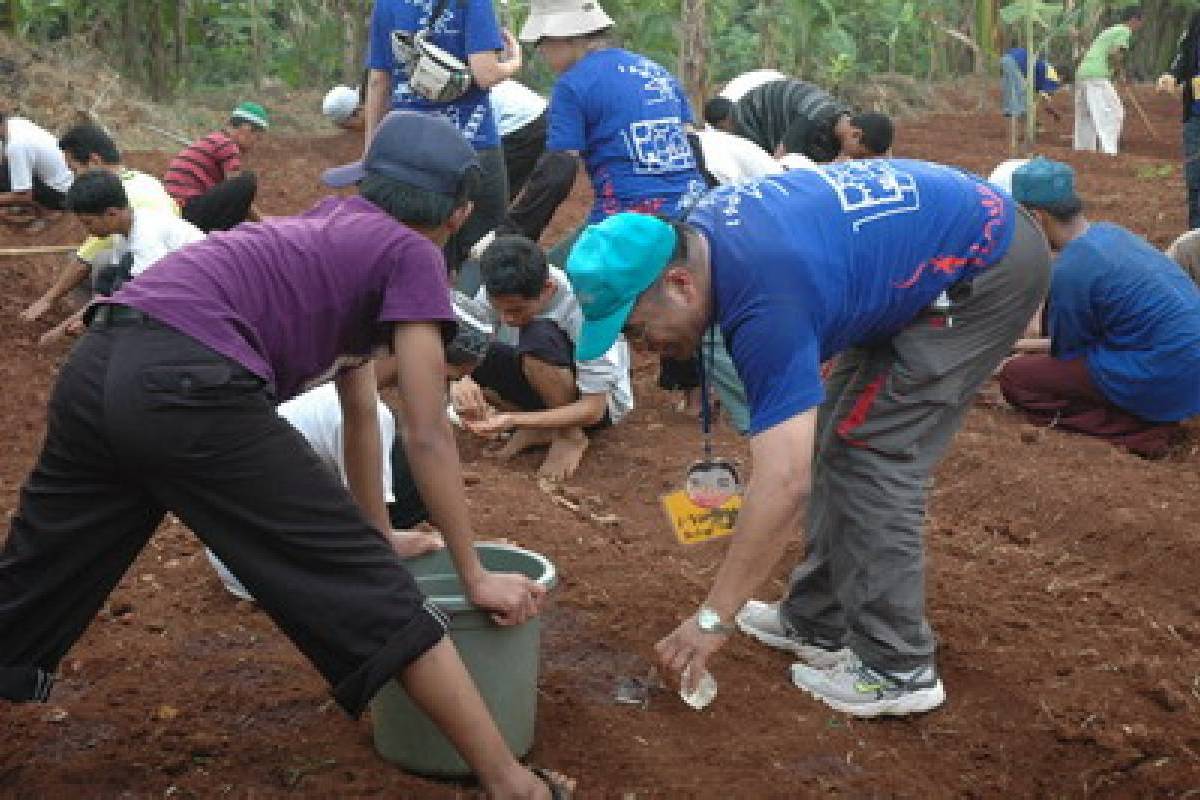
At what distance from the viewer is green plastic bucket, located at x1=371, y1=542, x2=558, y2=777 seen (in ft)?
10.5

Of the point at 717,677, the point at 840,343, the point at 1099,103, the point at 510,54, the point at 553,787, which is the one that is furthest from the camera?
the point at 1099,103

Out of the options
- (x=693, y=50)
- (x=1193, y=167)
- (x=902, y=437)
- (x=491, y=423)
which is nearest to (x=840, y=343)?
(x=902, y=437)

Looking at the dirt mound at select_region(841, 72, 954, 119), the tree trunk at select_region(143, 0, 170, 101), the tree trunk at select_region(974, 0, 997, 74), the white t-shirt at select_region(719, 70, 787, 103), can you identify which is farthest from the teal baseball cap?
the tree trunk at select_region(974, 0, 997, 74)

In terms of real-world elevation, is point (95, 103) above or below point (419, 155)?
below

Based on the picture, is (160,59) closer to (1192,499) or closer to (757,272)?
(1192,499)

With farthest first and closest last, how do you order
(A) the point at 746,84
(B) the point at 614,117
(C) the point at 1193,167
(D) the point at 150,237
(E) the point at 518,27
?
1. (E) the point at 518,27
2. (C) the point at 1193,167
3. (A) the point at 746,84
4. (D) the point at 150,237
5. (B) the point at 614,117

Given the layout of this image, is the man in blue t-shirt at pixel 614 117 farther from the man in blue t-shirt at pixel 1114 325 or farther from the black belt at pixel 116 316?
the black belt at pixel 116 316

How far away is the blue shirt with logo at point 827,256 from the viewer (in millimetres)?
3127

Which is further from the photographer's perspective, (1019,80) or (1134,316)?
(1019,80)

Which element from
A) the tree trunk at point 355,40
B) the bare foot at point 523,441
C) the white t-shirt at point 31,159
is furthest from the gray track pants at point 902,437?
the tree trunk at point 355,40

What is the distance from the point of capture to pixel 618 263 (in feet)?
10.1

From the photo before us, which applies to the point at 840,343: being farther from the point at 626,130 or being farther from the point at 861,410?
the point at 626,130

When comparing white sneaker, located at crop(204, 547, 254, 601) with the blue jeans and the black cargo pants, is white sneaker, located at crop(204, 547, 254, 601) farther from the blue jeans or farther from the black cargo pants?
the blue jeans

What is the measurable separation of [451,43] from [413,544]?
10.00ft
